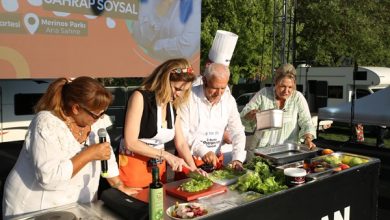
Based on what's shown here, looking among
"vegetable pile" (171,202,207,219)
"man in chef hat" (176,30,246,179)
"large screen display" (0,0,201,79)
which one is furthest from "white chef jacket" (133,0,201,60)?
"vegetable pile" (171,202,207,219)

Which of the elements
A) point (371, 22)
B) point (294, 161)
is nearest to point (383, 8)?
point (371, 22)

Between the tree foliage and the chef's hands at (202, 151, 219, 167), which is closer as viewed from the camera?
the chef's hands at (202, 151, 219, 167)

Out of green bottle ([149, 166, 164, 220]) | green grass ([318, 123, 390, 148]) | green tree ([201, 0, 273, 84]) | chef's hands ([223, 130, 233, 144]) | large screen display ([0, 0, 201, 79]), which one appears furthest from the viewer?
green tree ([201, 0, 273, 84])

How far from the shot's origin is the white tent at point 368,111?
23.4 ft

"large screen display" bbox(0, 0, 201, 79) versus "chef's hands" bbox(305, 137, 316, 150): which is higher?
"large screen display" bbox(0, 0, 201, 79)

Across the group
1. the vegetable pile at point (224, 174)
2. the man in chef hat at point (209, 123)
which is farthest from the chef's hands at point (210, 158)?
the vegetable pile at point (224, 174)

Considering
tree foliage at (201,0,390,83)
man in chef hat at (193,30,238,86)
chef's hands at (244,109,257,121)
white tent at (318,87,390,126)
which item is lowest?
white tent at (318,87,390,126)

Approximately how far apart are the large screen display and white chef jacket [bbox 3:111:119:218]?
4.76m

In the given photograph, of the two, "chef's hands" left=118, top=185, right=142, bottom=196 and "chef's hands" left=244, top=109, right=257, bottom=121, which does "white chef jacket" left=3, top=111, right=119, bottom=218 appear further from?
"chef's hands" left=244, top=109, right=257, bottom=121

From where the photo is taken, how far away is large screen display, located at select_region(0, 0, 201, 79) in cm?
576

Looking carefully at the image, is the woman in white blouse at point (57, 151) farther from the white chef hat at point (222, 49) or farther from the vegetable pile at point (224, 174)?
the white chef hat at point (222, 49)

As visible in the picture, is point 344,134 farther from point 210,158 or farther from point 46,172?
point 46,172

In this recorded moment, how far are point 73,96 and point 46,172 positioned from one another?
32 cm

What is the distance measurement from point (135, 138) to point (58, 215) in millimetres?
619
